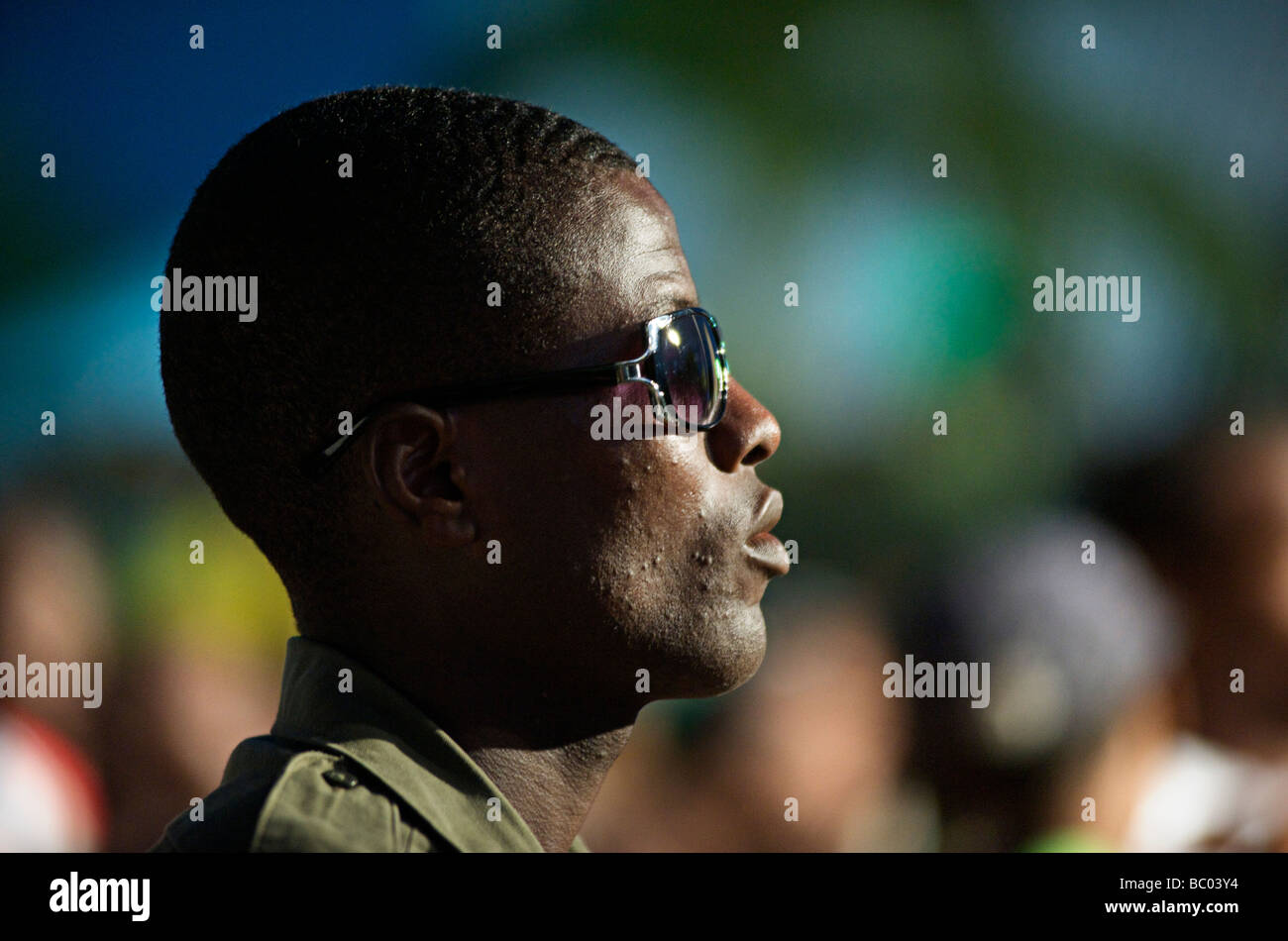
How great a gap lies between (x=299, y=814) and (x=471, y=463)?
2.26 ft

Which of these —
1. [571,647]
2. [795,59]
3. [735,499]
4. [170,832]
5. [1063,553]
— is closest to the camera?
[170,832]

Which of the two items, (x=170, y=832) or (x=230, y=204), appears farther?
(x=230, y=204)

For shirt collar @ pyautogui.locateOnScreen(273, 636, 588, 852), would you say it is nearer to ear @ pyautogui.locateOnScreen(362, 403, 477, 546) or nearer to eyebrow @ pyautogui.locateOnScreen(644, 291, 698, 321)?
ear @ pyautogui.locateOnScreen(362, 403, 477, 546)

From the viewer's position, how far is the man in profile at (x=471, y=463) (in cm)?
222

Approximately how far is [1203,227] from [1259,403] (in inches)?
47.9

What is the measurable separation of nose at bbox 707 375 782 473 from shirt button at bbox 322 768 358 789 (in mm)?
911

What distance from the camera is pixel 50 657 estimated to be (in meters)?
4.59

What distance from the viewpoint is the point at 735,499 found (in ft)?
7.91

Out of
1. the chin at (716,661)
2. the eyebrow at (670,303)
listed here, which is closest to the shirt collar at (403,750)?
the chin at (716,661)

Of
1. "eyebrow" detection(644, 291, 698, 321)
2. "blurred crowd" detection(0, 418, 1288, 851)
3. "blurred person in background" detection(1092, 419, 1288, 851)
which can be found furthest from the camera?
"blurred person in background" detection(1092, 419, 1288, 851)

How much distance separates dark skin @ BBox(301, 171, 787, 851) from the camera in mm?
2227

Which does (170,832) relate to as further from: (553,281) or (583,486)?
(553,281)

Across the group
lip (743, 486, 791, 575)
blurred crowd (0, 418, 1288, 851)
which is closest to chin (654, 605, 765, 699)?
lip (743, 486, 791, 575)
